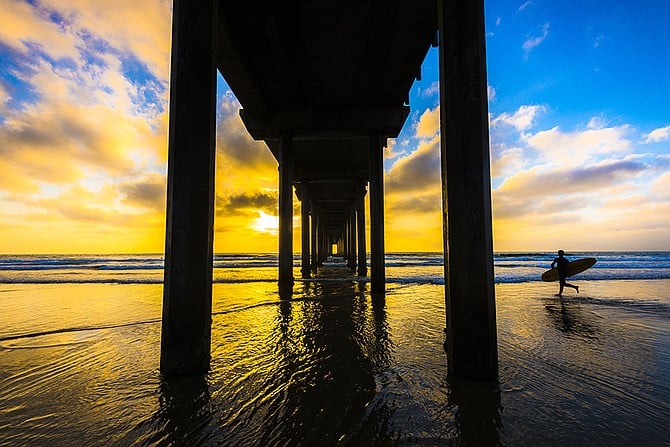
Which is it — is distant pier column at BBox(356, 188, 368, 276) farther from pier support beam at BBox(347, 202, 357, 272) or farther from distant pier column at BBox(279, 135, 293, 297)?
distant pier column at BBox(279, 135, 293, 297)

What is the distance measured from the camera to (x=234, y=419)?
2613 millimetres

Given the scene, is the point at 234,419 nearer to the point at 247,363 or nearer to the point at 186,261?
the point at 247,363

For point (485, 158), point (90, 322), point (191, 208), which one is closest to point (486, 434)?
point (485, 158)

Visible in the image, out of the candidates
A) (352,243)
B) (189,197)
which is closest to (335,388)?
(189,197)

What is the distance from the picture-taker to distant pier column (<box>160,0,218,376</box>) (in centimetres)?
351

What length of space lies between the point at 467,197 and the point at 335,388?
2.41m

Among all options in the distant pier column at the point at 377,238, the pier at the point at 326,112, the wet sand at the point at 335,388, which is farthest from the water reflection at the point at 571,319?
the distant pier column at the point at 377,238

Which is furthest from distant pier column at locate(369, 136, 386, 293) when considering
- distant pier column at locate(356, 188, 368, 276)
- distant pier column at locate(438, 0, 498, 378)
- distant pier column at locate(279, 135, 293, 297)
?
distant pier column at locate(356, 188, 368, 276)

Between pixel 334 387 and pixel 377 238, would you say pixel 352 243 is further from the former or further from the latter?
pixel 334 387

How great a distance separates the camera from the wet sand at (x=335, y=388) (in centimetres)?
243

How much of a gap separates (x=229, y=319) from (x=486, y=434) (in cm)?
557

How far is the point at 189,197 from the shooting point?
11.6 ft

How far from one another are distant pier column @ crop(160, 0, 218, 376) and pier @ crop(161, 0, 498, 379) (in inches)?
0.4

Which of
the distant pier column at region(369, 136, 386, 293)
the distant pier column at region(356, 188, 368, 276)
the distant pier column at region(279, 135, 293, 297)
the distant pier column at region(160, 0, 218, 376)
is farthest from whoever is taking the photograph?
the distant pier column at region(356, 188, 368, 276)
